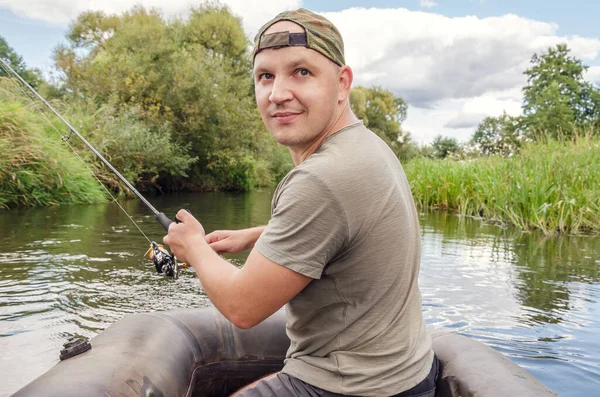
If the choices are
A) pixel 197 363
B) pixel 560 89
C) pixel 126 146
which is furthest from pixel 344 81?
pixel 560 89

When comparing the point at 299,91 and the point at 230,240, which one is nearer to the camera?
the point at 299,91

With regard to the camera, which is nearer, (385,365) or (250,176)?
(385,365)

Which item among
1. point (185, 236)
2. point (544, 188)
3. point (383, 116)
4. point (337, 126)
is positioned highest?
point (383, 116)

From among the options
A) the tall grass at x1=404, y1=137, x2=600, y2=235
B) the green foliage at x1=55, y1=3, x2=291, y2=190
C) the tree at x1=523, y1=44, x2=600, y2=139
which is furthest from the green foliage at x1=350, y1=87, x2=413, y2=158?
the tall grass at x1=404, y1=137, x2=600, y2=235

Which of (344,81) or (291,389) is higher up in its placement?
(344,81)

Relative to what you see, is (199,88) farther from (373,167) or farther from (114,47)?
(373,167)

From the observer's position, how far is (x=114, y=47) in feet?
75.7

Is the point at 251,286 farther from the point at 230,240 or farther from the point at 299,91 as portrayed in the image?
the point at 230,240

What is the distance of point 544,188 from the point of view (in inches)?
350

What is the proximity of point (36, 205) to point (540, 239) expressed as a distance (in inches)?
394

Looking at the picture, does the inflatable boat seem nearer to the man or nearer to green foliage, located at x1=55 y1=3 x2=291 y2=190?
the man

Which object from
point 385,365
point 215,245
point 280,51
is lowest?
point 385,365

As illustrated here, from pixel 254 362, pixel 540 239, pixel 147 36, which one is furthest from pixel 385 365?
pixel 147 36

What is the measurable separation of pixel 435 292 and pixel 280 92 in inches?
156
